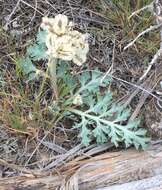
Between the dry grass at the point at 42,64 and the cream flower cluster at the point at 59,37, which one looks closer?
the cream flower cluster at the point at 59,37

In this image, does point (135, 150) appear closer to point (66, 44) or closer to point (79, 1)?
point (66, 44)

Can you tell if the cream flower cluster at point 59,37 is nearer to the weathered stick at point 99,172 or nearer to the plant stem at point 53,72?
the plant stem at point 53,72

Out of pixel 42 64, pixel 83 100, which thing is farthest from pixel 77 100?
pixel 42 64

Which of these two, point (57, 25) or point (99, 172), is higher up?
point (57, 25)

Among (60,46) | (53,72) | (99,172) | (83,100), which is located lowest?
(99,172)

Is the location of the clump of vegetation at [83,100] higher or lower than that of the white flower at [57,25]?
lower

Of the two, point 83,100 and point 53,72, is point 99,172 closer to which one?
point 83,100

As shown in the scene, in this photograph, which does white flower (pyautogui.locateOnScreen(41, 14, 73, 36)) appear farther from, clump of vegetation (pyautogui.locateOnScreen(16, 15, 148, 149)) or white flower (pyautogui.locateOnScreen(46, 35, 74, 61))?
clump of vegetation (pyautogui.locateOnScreen(16, 15, 148, 149))

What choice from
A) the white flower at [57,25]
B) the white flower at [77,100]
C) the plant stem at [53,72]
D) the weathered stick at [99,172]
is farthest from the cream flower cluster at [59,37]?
the weathered stick at [99,172]

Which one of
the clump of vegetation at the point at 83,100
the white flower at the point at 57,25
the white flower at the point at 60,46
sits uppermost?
the white flower at the point at 57,25
